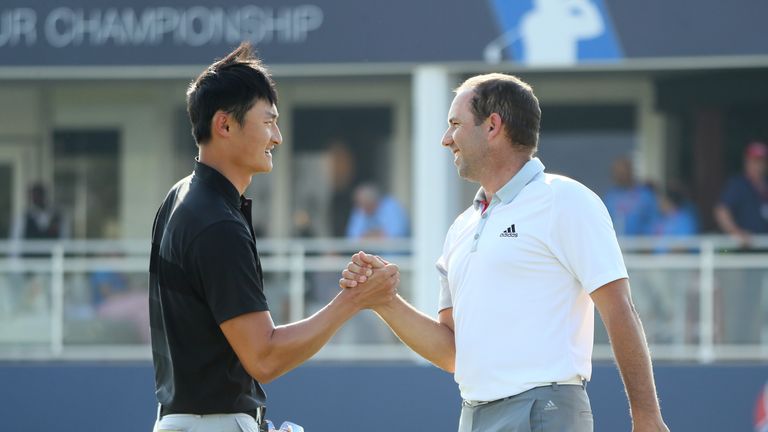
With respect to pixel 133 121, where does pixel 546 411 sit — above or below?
below

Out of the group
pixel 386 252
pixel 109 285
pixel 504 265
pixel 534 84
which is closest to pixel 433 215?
pixel 386 252

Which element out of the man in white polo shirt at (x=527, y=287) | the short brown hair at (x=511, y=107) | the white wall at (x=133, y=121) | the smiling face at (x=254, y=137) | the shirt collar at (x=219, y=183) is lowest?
the man in white polo shirt at (x=527, y=287)

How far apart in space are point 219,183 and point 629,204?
9.22 metres

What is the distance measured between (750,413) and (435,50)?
3909 millimetres

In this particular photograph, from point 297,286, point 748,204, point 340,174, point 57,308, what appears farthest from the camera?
point 340,174

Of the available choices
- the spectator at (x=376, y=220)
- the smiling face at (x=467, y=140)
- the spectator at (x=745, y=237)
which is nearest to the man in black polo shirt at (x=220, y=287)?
the smiling face at (x=467, y=140)

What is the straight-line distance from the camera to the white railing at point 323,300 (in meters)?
10.9

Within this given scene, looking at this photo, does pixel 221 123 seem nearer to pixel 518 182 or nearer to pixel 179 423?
pixel 179 423

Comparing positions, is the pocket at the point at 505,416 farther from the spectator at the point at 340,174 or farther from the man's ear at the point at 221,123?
the spectator at the point at 340,174

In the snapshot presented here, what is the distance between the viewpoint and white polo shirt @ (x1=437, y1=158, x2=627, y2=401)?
180 inches

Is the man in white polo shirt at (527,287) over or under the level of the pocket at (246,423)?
over

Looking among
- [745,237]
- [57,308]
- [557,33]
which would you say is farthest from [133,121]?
[745,237]

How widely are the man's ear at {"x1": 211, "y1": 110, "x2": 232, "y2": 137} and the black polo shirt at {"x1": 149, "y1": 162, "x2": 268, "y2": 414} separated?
5.2 inches

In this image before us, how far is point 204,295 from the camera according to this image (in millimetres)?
4281
